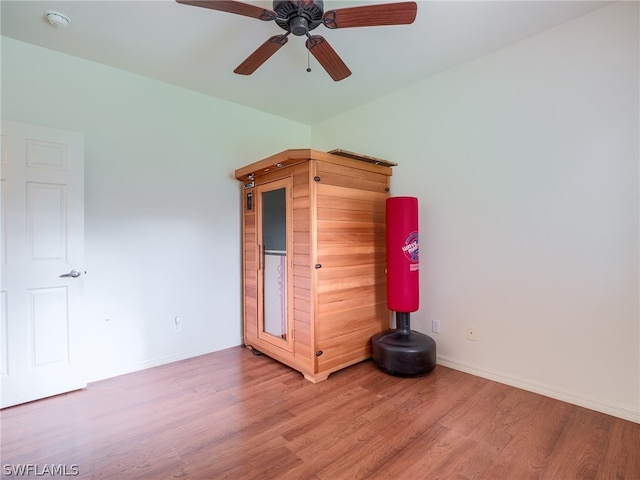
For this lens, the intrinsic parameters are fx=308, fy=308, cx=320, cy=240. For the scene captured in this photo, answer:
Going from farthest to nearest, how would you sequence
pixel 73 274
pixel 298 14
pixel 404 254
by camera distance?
pixel 404 254 < pixel 73 274 < pixel 298 14

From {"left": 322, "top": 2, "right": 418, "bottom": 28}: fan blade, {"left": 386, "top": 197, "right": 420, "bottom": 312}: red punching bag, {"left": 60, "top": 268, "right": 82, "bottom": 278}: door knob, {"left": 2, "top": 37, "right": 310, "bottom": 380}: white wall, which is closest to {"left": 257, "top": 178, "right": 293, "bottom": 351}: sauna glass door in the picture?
{"left": 2, "top": 37, "right": 310, "bottom": 380}: white wall

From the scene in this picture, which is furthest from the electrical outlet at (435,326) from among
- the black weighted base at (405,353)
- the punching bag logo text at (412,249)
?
the punching bag logo text at (412,249)

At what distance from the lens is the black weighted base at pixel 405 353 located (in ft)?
8.46

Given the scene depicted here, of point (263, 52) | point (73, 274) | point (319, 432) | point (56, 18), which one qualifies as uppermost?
point (56, 18)

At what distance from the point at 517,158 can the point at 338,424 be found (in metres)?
2.39

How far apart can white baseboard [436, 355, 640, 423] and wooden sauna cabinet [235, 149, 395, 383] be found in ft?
2.47

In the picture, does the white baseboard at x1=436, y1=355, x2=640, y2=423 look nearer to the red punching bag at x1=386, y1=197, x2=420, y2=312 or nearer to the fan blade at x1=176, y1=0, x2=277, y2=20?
the red punching bag at x1=386, y1=197, x2=420, y2=312

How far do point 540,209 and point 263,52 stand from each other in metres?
2.29

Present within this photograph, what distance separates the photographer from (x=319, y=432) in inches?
75.0

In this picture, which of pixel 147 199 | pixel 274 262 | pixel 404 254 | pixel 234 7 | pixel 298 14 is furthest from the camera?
pixel 274 262

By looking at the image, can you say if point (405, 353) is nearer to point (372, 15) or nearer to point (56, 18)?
point (372, 15)

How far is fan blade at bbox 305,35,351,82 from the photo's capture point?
1.87 meters

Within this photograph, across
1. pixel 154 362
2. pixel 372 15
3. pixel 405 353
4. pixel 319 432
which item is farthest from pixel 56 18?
pixel 405 353

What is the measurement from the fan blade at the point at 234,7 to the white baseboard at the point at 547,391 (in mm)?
3011
